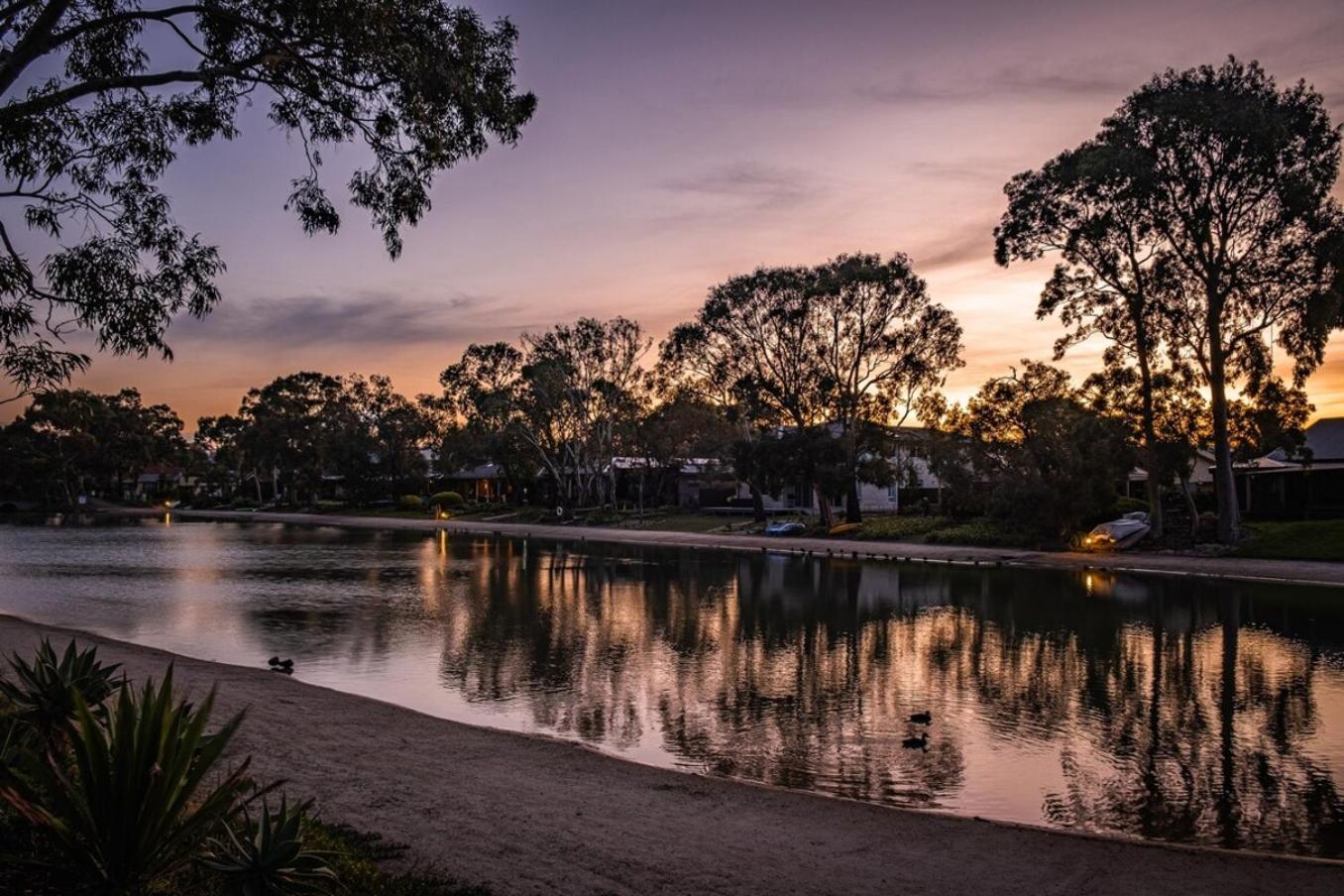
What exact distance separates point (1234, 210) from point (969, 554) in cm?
1682

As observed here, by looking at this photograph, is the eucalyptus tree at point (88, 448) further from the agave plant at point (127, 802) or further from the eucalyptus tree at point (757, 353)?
the agave plant at point (127, 802)

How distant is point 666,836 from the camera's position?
8.17 m

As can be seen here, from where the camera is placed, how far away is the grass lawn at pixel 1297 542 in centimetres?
3581

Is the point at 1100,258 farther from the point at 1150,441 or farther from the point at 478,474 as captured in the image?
the point at 478,474

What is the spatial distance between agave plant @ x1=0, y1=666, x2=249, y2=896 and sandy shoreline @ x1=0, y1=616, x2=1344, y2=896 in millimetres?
2068

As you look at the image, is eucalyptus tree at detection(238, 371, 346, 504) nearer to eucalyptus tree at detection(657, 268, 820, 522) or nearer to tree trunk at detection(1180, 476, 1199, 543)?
eucalyptus tree at detection(657, 268, 820, 522)

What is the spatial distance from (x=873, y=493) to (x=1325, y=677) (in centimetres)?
5408

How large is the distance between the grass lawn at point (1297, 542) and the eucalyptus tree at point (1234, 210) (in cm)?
118

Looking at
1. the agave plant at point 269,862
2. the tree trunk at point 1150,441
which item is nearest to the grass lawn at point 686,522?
the tree trunk at point 1150,441

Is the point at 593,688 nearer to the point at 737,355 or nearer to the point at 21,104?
the point at 21,104

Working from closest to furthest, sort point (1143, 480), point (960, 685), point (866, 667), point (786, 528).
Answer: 1. point (960, 685)
2. point (866, 667)
3. point (786, 528)
4. point (1143, 480)

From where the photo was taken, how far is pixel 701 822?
8.72 metres

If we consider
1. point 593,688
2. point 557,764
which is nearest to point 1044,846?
point 557,764

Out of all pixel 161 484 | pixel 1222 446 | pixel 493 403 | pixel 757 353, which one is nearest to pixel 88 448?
pixel 161 484
